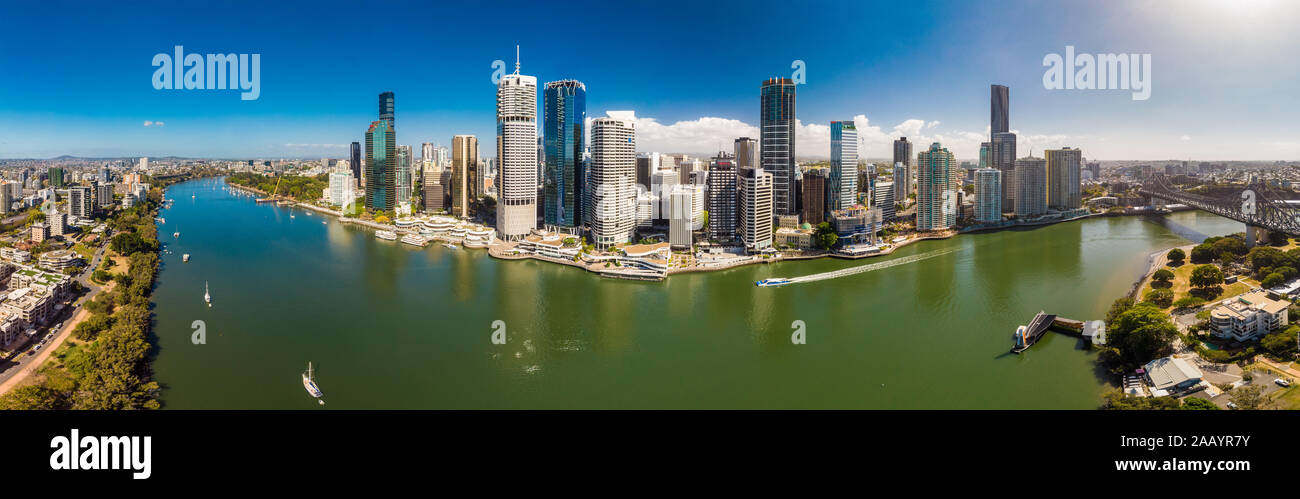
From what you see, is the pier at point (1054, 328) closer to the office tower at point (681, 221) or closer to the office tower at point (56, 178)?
the office tower at point (681, 221)

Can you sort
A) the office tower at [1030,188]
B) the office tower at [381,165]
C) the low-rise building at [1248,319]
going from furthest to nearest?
the office tower at [381,165]
the office tower at [1030,188]
the low-rise building at [1248,319]

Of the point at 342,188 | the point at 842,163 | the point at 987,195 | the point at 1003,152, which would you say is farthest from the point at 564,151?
the point at 1003,152

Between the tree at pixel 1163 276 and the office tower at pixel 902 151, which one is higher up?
the office tower at pixel 902 151

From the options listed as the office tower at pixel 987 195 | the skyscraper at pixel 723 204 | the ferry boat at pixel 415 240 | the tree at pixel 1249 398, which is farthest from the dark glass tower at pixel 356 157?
the tree at pixel 1249 398

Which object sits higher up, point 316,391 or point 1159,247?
point 1159,247

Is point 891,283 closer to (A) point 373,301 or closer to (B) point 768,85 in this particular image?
(B) point 768,85

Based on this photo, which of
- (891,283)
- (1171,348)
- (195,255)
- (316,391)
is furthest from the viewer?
(195,255)

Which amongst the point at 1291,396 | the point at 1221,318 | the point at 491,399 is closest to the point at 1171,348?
the point at 1221,318

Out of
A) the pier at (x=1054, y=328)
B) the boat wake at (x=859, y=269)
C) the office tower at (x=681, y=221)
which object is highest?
the office tower at (x=681, y=221)
